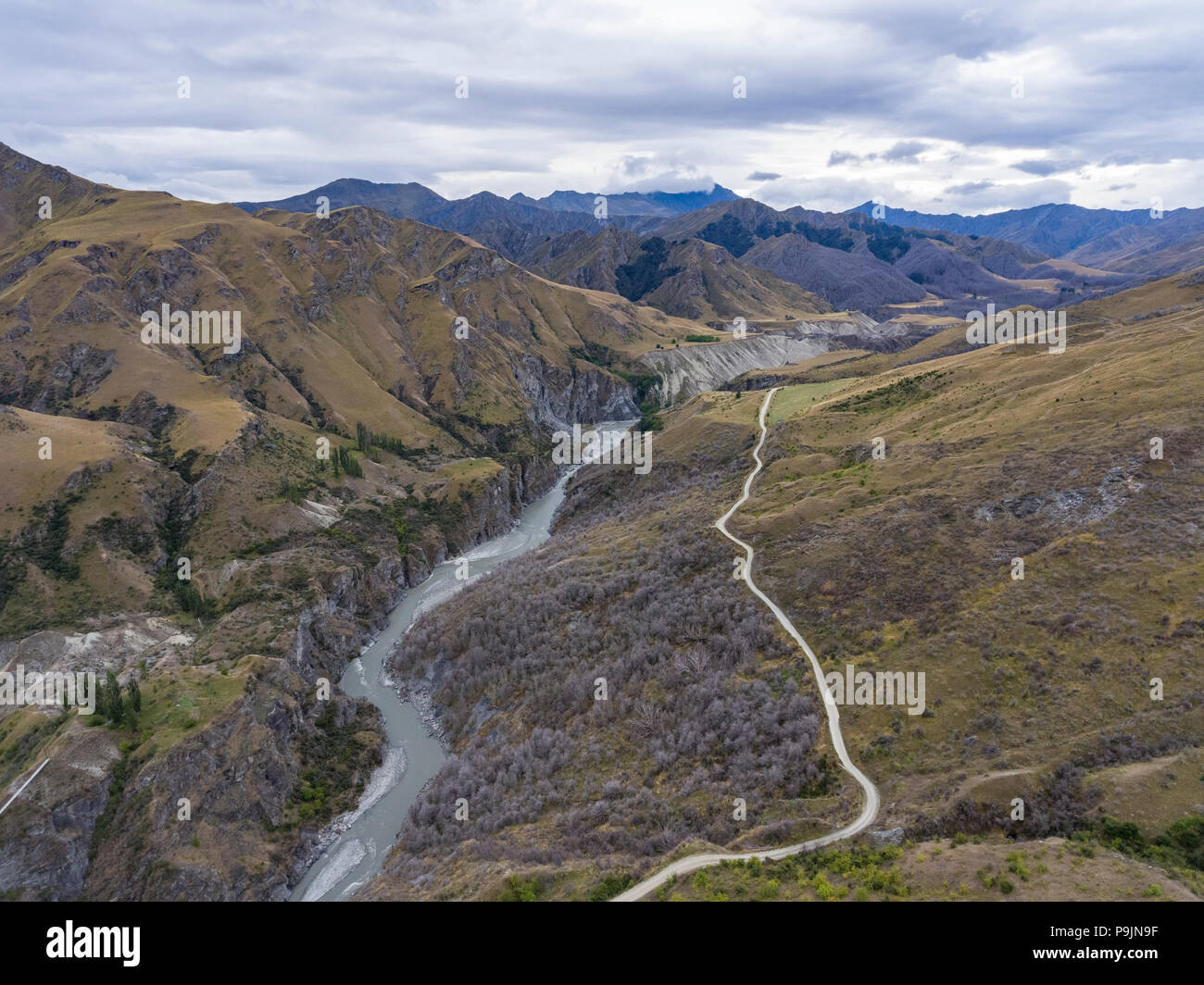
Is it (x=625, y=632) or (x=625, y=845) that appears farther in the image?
(x=625, y=632)

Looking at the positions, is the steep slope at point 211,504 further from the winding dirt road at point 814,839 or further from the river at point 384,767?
the winding dirt road at point 814,839

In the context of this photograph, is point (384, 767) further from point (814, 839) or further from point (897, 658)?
point (897, 658)

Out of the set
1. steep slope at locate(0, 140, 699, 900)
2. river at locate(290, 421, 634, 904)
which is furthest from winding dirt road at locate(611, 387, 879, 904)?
steep slope at locate(0, 140, 699, 900)

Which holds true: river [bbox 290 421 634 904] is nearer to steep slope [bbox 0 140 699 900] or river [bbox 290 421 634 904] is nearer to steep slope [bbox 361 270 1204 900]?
steep slope [bbox 0 140 699 900]

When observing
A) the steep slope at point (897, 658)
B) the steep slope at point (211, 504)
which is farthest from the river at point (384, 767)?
the steep slope at point (897, 658)

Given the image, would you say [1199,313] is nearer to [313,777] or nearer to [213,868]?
[313,777]

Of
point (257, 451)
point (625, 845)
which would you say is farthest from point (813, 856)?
point (257, 451)

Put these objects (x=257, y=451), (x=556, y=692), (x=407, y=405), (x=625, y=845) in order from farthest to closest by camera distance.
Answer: (x=407, y=405), (x=257, y=451), (x=556, y=692), (x=625, y=845)

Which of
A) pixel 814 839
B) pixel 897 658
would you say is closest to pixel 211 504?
pixel 814 839
